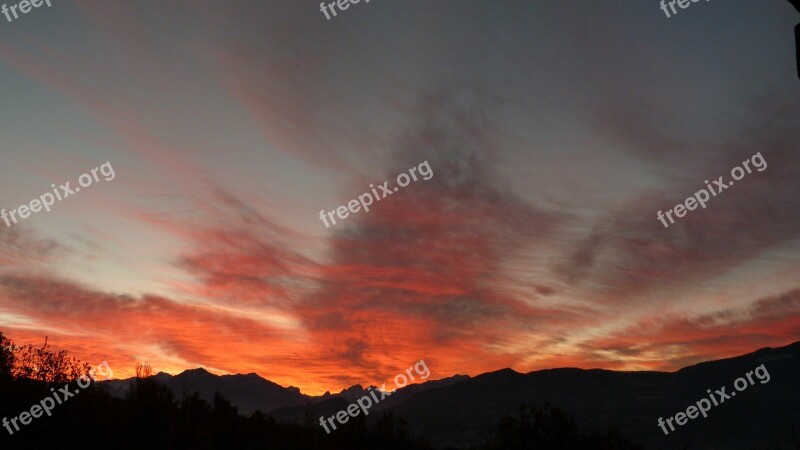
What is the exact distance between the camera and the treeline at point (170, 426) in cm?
2439

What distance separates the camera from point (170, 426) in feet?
85.5

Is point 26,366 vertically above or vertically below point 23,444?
above

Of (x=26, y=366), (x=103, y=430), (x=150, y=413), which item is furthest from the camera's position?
(x=26, y=366)

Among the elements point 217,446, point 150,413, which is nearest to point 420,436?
point 217,446

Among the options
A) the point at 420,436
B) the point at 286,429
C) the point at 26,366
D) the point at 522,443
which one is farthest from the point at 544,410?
the point at 26,366

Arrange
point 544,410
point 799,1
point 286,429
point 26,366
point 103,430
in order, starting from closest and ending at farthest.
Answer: point 799,1, point 103,430, point 26,366, point 286,429, point 544,410

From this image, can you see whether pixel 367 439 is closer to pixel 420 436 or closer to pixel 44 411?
pixel 420 436

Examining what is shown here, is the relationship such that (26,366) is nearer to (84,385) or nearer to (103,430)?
(84,385)

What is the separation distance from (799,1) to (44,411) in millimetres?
28638

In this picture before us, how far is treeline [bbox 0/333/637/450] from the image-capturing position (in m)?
24.4

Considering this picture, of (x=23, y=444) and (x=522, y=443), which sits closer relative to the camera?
(x=23, y=444)

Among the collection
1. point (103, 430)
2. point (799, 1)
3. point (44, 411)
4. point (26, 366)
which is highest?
point (26, 366)

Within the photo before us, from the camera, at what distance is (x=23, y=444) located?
2262 centimetres

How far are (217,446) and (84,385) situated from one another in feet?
22.8
